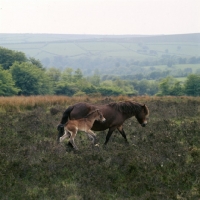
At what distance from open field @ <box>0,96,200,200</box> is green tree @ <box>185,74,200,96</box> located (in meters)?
38.9

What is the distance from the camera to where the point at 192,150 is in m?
10.6

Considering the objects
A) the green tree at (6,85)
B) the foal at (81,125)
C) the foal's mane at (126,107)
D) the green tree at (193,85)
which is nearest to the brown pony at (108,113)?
the foal's mane at (126,107)

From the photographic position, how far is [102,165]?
8781 mm

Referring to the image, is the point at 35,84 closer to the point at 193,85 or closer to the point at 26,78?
the point at 26,78

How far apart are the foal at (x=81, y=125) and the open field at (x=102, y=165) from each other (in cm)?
35

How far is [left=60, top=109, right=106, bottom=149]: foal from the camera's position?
413 inches

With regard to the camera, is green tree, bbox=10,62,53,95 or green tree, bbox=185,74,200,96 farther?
green tree, bbox=10,62,53,95

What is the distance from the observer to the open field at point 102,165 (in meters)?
7.32

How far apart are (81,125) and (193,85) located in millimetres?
44050

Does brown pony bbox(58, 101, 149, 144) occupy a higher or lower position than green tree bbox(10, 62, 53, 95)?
higher

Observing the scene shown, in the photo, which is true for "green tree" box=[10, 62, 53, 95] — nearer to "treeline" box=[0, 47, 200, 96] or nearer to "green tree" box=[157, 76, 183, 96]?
"treeline" box=[0, 47, 200, 96]

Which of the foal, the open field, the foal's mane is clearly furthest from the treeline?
the foal

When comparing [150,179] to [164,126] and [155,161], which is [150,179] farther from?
[164,126]

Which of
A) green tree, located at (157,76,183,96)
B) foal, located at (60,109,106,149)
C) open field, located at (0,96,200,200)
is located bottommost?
green tree, located at (157,76,183,96)
